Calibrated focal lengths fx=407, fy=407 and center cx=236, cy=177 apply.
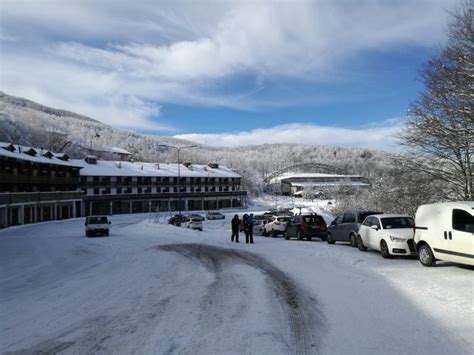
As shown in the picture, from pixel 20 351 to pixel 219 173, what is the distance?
3952 inches

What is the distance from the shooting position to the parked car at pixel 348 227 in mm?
18184

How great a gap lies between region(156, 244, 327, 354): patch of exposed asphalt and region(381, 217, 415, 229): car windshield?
15.6 ft

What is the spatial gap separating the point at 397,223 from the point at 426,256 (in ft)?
10.6

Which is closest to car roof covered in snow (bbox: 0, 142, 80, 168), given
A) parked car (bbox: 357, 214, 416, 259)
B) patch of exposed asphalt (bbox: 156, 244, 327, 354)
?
patch of exposed asphalt (bbox: 156, 244, 327, 354)

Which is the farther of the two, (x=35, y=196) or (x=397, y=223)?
(x=35, y=196)

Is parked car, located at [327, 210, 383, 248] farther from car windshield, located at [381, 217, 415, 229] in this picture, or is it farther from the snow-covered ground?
the snow-covered ground

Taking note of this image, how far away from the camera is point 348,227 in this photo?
18.7 meters

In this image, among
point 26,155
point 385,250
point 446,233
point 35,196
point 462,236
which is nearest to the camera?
point 462,236

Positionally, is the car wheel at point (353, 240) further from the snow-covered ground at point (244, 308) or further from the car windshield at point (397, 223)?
the snow-covered ground at point (244, 308)

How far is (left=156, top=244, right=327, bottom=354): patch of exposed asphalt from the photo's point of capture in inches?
237

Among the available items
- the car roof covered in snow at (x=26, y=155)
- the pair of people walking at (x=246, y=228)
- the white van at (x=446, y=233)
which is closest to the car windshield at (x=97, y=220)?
the pair of people walking at (x=246, y=228)

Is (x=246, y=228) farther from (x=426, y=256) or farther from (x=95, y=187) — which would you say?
(x=95, y=187)

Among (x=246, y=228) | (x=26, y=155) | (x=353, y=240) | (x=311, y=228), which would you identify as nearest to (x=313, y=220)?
(x=311, y=228)

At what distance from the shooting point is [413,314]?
23.5 feet
